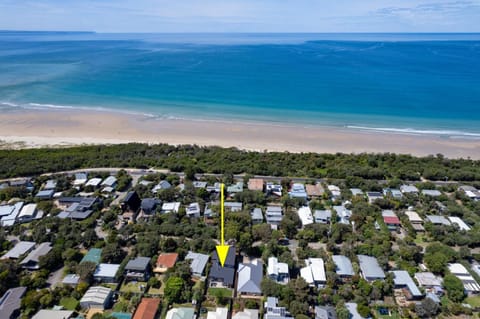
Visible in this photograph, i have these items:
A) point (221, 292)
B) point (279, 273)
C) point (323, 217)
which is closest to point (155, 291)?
point (221, 292)

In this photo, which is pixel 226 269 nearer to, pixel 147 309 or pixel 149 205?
pixel 147 309

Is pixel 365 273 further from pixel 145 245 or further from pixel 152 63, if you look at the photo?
pixel 152 63

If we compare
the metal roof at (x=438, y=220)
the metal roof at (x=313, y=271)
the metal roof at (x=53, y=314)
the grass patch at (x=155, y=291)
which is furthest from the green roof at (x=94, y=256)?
the metal roof at (x=438, y=220)

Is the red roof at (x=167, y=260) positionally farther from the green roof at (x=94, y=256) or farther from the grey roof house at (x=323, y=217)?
the grey roof house at (x=323, y=217)

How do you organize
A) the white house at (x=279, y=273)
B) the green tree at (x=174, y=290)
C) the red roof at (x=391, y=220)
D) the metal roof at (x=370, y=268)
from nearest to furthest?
1. the green tree at (x=174, y=290)
2. the white house at (x=279, y=273)
3. the metal roof at (x=370, y=268)
4. the red roof at (x=391, y=220)

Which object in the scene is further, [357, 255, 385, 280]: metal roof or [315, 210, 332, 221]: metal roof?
[315, 210, 332, 221]: metal roof

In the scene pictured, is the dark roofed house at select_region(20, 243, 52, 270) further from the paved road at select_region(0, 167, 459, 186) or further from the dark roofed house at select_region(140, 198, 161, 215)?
the paved road at select_region(0, 167, 459, 186)

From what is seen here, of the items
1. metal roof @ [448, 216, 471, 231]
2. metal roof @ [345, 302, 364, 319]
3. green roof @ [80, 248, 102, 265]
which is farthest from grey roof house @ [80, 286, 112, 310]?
metal roof @ [448, 216, 471, 231]
